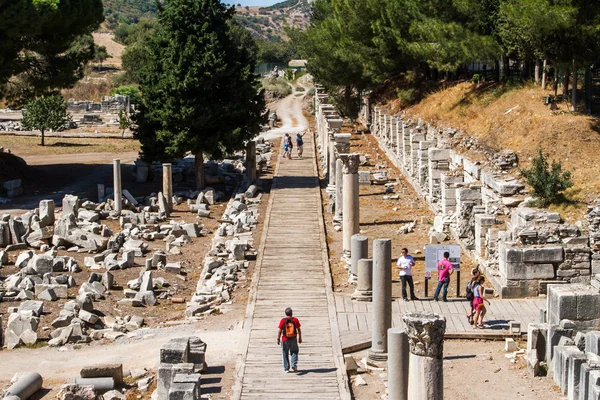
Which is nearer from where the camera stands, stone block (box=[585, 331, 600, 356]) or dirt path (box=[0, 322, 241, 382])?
stone block (box=[585, 331, 600, 356])

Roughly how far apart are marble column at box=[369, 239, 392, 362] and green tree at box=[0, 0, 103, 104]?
25.5m

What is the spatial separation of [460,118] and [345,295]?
18.9 m

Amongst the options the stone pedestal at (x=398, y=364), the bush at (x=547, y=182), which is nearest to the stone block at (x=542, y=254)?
the bush at (x=547, y=182)

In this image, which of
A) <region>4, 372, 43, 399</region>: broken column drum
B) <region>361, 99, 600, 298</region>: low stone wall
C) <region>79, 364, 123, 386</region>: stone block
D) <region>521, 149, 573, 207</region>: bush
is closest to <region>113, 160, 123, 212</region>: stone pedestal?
<region>361, 99, 600, 298</region>: low stone wall

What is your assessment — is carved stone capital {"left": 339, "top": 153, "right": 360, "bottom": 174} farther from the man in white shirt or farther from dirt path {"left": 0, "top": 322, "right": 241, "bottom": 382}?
dirt path {"left": 0, "top": 322, "right": 241, "bottom": 382}

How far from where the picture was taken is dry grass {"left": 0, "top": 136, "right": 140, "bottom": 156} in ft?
186

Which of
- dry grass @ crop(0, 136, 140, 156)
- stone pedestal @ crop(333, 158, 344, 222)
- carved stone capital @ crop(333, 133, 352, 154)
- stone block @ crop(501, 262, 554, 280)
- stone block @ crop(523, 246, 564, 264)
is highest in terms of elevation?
carved stone capital @ crop(333, 133, 352, 154)

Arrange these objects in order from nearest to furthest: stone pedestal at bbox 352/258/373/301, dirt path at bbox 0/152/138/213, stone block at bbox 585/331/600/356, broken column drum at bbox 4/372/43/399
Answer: stone block at bbox 585/331/600/356 < broken column drum at bbox 4/372/43/399 < stone pedestal at bbox 352/258/373/301 < dirt path at bbox 0/152/138/213

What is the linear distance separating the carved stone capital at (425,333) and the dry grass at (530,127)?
12.6m

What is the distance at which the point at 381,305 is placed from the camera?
65.8ft

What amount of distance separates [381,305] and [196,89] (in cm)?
2259

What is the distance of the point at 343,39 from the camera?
197 ft

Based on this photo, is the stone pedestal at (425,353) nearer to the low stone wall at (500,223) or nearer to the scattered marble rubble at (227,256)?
the low stone wall at (500,223)

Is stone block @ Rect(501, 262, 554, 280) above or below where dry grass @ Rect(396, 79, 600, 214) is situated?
below
